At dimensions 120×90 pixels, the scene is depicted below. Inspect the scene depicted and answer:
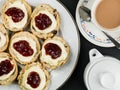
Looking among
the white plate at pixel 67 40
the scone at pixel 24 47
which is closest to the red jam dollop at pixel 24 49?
the scone at pixel 24 47

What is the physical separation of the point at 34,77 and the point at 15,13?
229 millimetres

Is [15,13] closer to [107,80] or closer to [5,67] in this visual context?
[5,67]

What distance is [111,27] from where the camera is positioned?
1.39 m

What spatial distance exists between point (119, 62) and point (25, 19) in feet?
1.15

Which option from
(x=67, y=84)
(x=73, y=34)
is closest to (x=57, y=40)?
(x=73, y=34)

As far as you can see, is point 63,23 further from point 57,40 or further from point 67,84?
point 67,84

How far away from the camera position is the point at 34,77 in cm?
141

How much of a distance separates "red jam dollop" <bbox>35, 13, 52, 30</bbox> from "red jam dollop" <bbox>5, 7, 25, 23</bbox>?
2.2 inches

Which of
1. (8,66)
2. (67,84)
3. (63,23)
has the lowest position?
(67,84)

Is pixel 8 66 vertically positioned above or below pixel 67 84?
above

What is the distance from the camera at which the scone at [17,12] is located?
1.42 m

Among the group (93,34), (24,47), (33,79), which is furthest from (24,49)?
(93,34)

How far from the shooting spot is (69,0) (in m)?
1.44

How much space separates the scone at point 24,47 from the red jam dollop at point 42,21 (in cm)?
4
